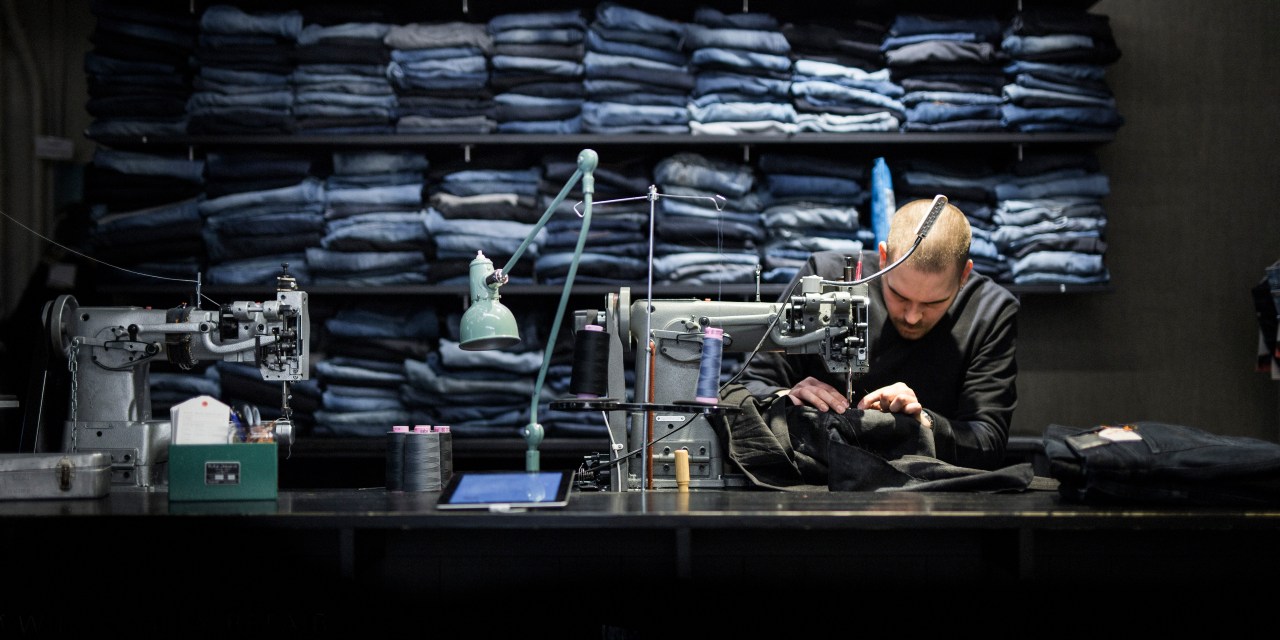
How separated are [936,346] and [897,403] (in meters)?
0.49

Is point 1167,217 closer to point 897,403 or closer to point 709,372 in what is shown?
point 897,403

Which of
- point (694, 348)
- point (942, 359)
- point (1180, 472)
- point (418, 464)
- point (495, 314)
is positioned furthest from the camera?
point (942, 359)

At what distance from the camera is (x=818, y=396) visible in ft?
7.66

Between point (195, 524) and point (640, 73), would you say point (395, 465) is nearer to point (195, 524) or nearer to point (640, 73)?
point (195, 524)

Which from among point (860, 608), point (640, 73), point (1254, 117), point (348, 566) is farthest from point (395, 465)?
point (1254, 117)

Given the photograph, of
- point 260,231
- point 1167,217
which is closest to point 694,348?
point 260,231

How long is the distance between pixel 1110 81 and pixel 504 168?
7.22ft

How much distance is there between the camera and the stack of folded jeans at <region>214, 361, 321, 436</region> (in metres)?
3.43

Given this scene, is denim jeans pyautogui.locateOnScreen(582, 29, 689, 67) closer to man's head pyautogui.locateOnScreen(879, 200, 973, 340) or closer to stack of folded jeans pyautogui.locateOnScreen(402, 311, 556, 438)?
stack of folded jeans pyautogui.locateOnScreen(402, 311, 556, 438)

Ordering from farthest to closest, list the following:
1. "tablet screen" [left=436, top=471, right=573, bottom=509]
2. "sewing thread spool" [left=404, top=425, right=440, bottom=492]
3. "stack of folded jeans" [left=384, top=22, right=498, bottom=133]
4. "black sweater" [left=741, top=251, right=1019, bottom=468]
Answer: "stack of folded jeans" [left=384, top=22, right=498, bottom=133], "black sweater" [left=741, top=251, right=1019, bottom=468], "sewing thread spool" [left=404, top=425, right=440, bottom=492], "tablet screen" [left=436, top=471, right=573, bottom=509]

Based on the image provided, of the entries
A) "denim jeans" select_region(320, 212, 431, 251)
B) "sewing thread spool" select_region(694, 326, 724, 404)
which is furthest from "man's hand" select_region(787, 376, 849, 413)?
"denim jeans" select_region(320, 212, 431, 251)

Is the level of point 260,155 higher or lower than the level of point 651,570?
higher

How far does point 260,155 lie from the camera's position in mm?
3543

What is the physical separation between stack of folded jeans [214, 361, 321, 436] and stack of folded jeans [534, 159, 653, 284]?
0.88 meters
